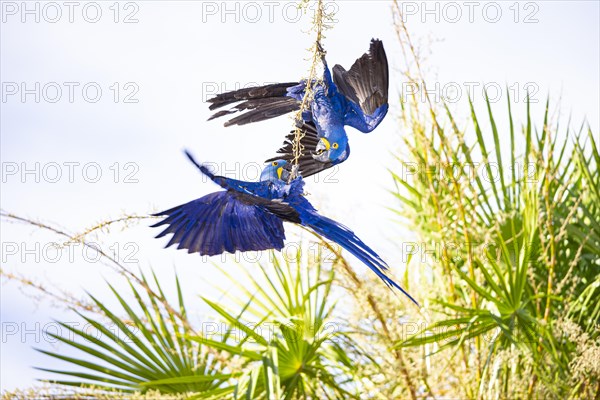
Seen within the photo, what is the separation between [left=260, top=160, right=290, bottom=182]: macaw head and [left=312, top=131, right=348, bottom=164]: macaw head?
0.07 meters

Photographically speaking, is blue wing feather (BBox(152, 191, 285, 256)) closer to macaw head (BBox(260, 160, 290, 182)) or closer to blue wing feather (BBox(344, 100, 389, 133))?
macaw head (BBox(260, 160, 290, 182))

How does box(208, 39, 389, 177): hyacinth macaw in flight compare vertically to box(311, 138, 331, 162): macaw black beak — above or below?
above

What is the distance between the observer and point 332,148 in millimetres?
1694

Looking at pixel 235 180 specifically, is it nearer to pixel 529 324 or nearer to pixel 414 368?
pixel 414 368

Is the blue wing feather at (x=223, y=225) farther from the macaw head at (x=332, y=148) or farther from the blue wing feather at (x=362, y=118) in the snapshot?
the blue wing feather at (x=362, y=118)

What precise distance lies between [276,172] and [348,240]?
0.69 feet

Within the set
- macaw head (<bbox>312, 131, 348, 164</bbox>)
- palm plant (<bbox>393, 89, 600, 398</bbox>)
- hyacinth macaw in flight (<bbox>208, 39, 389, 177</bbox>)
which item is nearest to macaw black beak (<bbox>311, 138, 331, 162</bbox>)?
macaw head (<bbox>312, 131, 348, 164</bbox>)

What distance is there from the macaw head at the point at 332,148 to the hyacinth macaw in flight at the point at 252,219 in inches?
3.0

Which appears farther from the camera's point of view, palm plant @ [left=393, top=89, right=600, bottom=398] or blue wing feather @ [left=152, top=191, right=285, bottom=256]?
palm plant @ [left=393, top=89, right=600, bottom=398]

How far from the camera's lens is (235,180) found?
63.7 inches

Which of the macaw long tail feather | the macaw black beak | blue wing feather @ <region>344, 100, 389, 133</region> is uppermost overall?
blue wing feather @ <region>344, 100, 389, 133</region>

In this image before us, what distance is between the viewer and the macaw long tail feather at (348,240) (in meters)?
1.60

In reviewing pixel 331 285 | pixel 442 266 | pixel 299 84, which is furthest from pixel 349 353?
pixel 299 84

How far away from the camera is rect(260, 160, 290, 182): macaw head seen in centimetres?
167
